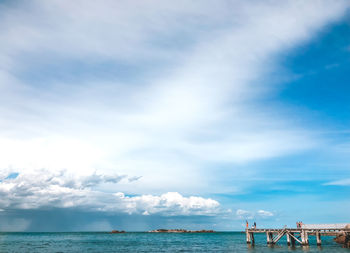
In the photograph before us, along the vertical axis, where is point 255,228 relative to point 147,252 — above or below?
above

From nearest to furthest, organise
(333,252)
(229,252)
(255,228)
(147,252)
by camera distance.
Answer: (333,252) < (229,252) < (147,252) < (255,228)

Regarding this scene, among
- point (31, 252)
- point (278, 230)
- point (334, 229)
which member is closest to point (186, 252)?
point (278, 230)

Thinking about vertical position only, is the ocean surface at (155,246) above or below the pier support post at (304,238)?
below

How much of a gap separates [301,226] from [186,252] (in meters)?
25.1

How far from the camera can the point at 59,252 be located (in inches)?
2564

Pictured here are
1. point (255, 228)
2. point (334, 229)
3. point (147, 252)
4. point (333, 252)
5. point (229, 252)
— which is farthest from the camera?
point (255, 228)

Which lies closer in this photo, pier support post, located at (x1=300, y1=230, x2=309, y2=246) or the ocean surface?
A: pier support post, located at (x1=300, y1=230, x2=309, y2=246)

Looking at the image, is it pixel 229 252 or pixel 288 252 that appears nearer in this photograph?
pixel 288 252

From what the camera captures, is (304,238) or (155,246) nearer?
(304,238)

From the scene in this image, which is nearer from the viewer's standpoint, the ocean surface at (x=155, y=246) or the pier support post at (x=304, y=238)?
the pier support post at (x=304, y=238)

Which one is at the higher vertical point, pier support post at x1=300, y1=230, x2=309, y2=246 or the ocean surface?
pier support post at x1=300, y1=230, x2=309, y2=246

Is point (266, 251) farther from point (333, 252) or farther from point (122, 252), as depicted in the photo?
point (122, 252)

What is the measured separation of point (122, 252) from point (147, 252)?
5470 mm

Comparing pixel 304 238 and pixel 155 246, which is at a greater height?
pixel 304 238
